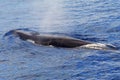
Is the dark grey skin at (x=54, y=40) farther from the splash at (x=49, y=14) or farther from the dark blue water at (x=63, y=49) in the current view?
the splash at (x=49, y=14)

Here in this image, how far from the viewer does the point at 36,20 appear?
29.5 meters

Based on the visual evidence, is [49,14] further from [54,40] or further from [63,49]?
[63,49]

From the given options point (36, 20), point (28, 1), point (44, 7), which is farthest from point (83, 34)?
point (28, 1)

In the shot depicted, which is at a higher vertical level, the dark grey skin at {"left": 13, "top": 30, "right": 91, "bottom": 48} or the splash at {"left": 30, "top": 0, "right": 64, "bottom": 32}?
the splash at {"left": 30, "top": 0, "right": 64, "bottom": 32}

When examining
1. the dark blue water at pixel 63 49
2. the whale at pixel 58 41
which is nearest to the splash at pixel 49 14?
the dark blue water at pixel 63 49

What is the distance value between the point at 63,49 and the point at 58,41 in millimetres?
1048

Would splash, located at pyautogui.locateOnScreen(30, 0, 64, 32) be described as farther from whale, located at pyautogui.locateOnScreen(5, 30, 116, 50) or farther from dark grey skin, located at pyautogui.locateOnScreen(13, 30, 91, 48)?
dark grey skin, located at pyautogui.locateOnScreen(13, 30, 91, 48)

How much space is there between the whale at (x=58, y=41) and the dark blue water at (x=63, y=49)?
486 millimetres

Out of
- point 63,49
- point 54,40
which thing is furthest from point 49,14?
point 63,49

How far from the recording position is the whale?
19.3 meters

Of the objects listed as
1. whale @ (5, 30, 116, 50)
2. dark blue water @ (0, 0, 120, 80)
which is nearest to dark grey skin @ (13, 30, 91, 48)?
whale @ (5, 30, 116, 50)

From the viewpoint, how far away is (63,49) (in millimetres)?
19922

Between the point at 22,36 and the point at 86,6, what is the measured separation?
938 centimetres

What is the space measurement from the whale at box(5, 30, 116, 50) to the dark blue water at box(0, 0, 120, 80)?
49 centimetres
